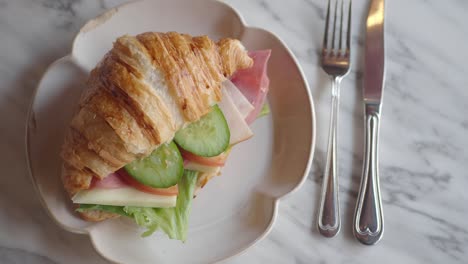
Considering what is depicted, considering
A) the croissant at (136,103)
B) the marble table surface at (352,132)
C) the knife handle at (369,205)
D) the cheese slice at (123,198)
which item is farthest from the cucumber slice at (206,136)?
the knife handle at (369,205)

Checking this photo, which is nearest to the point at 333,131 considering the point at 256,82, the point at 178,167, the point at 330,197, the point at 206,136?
the point at 330,197

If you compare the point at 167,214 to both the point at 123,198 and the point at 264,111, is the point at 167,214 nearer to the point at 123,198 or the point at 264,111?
the point at 123,198

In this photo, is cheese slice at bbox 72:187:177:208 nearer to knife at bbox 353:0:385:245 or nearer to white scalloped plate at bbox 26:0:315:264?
white scalloped plate at bbox 26:0:315:264

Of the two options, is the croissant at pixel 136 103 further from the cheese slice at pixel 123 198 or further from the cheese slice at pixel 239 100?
the cheese slice at pixel 239 100

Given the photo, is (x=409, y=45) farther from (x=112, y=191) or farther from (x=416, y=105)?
(x=112, y=191)

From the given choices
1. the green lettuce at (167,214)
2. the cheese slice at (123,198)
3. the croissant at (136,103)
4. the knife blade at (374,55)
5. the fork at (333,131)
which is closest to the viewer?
the croissant at (136,103)

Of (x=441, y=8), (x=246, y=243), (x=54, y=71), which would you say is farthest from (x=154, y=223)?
(x=441, y=8)
